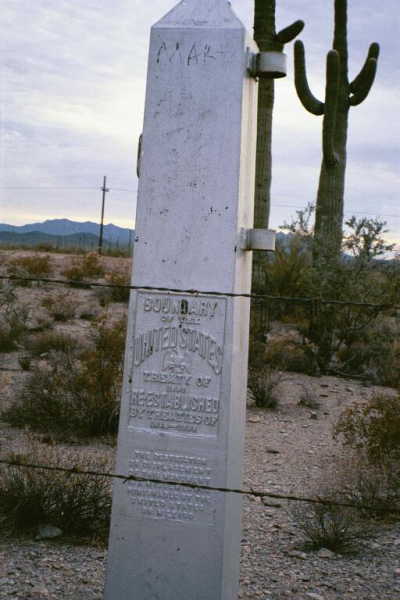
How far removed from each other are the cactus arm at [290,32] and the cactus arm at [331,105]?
2.28ft

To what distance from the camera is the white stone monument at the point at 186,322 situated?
355 centimetres

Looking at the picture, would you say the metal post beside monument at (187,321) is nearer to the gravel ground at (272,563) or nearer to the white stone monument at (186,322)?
the white stone monument at (186,322)

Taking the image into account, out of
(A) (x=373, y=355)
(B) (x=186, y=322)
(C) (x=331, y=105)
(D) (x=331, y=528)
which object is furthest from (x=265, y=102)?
(B) (x=186, y=322)

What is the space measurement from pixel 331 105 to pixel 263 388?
20.9 ft

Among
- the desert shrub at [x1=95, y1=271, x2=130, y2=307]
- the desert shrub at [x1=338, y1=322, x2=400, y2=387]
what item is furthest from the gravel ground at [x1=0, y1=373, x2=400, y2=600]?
the desert shrub at [x1=95, y1=271, x2=130, y2=307]

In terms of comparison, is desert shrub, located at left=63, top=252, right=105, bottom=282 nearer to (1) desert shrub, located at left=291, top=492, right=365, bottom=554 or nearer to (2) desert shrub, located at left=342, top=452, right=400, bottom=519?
(2) desert shrub, located at left=342, top=452, right=400, bottom=519

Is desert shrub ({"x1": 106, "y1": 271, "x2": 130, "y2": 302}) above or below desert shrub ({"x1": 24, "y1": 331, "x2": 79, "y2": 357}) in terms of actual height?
above

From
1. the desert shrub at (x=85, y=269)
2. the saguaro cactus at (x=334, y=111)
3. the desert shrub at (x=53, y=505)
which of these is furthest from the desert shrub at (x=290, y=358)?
the desert shrub at (x=85, y=269)

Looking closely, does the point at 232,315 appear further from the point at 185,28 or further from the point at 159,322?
the point at 185,28

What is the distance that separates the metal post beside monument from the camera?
140 inches

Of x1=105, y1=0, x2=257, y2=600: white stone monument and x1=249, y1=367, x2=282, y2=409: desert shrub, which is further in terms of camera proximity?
x1=249, y1=367, x2=282, y2=409: desert shrub

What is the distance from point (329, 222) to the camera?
1382 centimetres

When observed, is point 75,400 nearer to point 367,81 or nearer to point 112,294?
point 112,294

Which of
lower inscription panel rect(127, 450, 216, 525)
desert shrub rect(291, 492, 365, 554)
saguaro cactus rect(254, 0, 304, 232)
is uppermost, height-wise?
saguaro cactus rect(254, 0, 304, 232)
